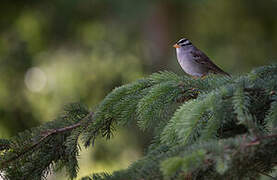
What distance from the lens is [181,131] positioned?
5.20 feet

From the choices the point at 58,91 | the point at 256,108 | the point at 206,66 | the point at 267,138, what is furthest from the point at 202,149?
the point at 58,91

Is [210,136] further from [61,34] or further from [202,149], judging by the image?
[61,34]

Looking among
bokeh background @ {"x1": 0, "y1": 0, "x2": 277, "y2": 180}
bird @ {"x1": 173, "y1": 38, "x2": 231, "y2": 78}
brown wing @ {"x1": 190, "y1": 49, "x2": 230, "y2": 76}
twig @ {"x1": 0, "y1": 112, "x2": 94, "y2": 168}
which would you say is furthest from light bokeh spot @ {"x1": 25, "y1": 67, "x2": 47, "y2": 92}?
twig @ {"x1": 0, "y1": 112, "x2": 94, "y2": 168}

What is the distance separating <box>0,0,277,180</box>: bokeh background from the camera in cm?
572

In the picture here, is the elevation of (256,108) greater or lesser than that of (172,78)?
lesser

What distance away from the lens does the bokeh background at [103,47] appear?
572 cm

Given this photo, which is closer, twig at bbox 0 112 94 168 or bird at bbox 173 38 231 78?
twig at bbox 0 112 94 168

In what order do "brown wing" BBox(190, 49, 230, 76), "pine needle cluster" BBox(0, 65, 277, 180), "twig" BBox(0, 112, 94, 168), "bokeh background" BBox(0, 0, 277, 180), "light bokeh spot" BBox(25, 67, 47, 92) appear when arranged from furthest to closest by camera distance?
1. "light bokeh spot" BBox(25, 67, 47, 92)
2. "bokeh background" BBox(0, 0, 277, 180)
3. "brown wing" BBox(190, 49, 230, 76)
4. "twig" BBox(0, 112, 94, 168)
5. "pine needle cluster" BBox(0, 65, 277, 180)

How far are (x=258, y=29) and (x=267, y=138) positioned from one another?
6.88 m

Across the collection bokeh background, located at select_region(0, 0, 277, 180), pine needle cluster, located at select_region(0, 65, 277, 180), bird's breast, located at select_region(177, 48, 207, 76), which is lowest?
pine needle cluster, located at select_region(0, 65, 277, 180)

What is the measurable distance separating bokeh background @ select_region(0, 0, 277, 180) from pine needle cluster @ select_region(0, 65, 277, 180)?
2978 mm

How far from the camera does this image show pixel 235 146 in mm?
1335

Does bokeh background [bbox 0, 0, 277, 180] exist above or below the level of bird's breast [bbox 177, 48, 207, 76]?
above

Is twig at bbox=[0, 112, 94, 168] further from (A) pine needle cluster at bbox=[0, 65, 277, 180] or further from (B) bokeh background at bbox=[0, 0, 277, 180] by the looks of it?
(B) bokeh background at bbox=[0, 0, 277, 180]
